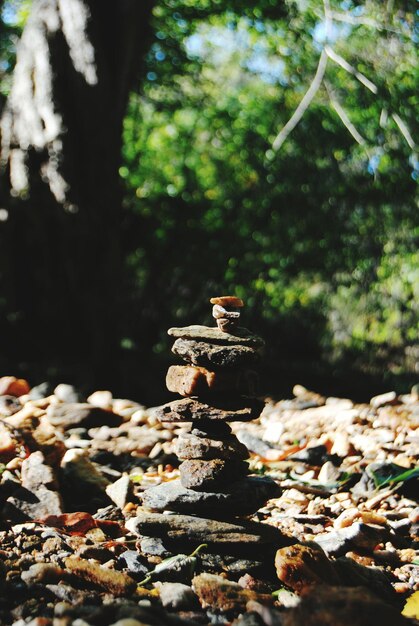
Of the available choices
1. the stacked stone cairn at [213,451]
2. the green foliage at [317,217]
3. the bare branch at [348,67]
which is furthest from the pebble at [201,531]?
the bare branch at [348,67]

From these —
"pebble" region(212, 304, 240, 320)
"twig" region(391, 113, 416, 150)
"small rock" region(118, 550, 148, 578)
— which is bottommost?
"small rock" region(118, 550, 148, 578)

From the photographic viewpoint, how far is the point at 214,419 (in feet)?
8.12

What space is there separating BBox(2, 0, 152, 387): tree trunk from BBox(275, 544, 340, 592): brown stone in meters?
3.90

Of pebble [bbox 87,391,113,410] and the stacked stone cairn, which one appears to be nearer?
the stacked stone cairn

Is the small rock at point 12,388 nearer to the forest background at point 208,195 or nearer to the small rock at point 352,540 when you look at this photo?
the forest background at point 208,195

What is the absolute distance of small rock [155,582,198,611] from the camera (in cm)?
199

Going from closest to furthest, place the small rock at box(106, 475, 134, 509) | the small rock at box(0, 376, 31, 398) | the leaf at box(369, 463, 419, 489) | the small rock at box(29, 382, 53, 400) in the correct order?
the small rock at box(106, 475, 134, 509) → the leaf at box(369, 463, 419, 489) → the small rock at box(0, 376, 31, 398) → the small rock at box(29, 382, 53, 400)

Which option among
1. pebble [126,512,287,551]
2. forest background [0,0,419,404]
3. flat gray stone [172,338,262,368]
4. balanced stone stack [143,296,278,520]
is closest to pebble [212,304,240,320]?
balanced stone stack [143,296,278,520]

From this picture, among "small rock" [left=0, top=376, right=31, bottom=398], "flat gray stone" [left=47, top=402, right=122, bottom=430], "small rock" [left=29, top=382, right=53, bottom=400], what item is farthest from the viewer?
"small rock" [left=29, top=382, right=53, bottom=400]

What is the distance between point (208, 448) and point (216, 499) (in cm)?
18

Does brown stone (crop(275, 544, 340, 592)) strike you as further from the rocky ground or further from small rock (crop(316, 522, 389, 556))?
small rock (crop(316, 522, 389, 556))

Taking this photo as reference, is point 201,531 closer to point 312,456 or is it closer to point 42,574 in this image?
point 42,574

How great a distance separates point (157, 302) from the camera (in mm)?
7215

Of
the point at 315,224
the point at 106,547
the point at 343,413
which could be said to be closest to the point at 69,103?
the point at 315,224
